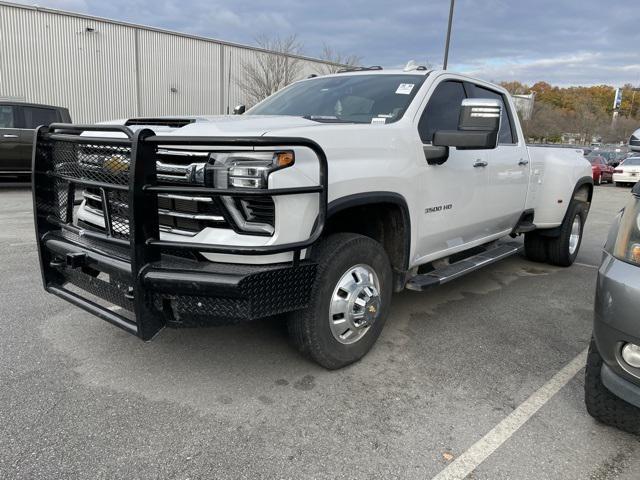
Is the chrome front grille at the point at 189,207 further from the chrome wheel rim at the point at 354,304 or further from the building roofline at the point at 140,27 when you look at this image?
the building roofline at the point at 140,27

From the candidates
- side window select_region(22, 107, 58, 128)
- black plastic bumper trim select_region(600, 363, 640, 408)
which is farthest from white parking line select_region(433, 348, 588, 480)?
side window select_region(22, 107, 58, 128)

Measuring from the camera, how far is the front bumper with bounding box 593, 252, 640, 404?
7.37 feet

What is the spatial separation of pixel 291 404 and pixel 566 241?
4679mm

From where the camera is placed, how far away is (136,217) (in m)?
2.52

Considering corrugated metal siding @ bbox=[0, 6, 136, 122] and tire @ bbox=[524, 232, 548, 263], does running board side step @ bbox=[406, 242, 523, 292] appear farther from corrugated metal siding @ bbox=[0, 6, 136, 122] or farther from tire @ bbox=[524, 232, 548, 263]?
corrugated metal siding @ bbox=[0, 6, 136, 122]

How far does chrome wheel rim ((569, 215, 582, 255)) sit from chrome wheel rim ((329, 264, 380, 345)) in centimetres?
412

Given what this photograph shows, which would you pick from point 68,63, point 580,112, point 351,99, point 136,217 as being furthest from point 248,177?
point 580,112

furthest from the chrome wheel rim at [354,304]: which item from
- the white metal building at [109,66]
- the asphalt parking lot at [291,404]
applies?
the white metal building at [109,66]

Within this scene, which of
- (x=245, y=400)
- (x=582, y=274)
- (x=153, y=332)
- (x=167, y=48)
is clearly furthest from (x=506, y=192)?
(x=167, y=48)

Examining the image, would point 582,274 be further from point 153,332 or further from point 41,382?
point 41,382

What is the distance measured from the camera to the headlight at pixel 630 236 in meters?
2.36

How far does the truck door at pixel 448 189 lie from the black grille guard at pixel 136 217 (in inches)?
50.3

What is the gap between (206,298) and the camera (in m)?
2.56

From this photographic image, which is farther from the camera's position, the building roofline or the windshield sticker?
the building roofline
